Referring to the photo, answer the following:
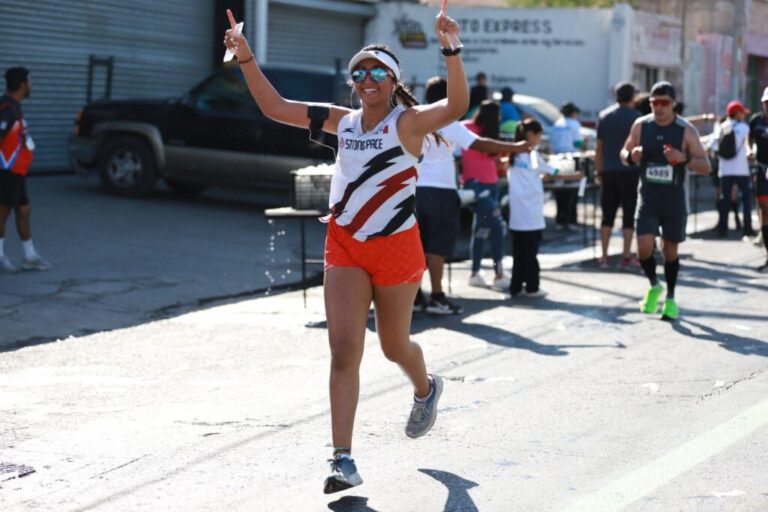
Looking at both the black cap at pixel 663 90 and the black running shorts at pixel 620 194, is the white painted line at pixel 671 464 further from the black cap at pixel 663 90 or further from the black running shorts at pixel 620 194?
the black running shorts at pixel 620 194

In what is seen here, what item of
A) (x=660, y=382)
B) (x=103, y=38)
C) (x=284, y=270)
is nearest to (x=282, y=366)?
(x=660, y=382)

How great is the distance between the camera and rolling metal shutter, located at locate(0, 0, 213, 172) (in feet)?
65.1

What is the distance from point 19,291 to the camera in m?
11.4

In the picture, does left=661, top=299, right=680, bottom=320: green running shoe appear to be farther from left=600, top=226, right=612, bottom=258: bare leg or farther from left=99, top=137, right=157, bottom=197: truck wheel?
left=99, top=137, right=157, bottom=197: truck wheel

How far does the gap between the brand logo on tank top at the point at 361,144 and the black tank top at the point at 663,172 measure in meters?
5.30

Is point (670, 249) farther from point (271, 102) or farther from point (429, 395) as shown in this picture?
point (271, 102)

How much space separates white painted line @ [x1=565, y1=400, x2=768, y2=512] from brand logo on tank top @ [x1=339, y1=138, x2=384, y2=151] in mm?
1715

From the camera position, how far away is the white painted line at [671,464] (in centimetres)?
568

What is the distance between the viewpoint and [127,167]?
18.3 meters

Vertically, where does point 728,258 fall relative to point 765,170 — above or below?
below

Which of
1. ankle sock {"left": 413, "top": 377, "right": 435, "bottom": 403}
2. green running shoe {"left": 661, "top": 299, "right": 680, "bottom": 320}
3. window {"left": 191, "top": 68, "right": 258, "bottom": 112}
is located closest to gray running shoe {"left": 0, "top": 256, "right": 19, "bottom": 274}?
green running shoe {"left": 661, "top": 299, "right": 680, "bottom": 320}

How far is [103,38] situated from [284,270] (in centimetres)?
901

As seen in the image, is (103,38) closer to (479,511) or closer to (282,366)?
(282,366)

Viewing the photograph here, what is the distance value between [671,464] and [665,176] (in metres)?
A: 4.85
